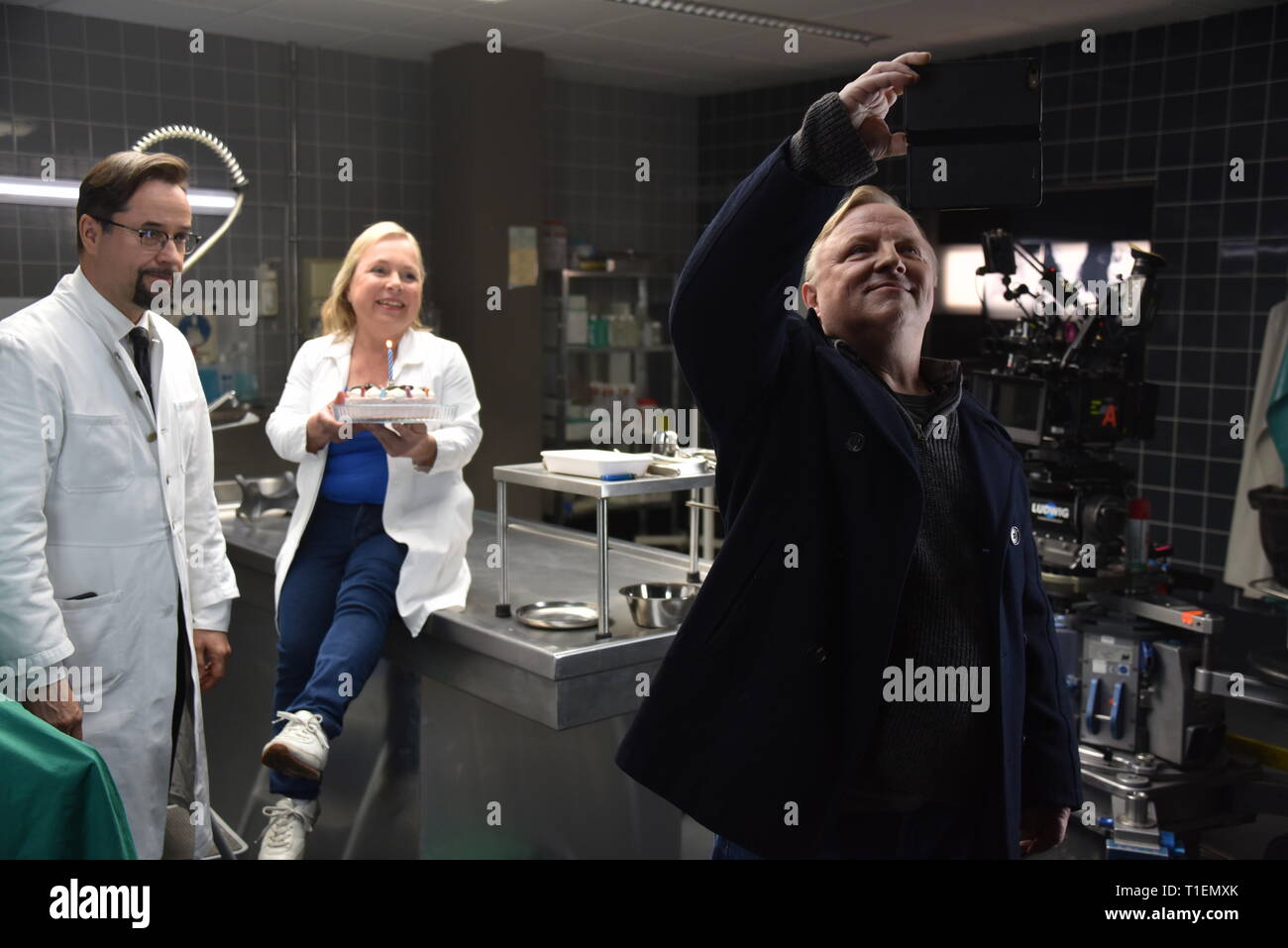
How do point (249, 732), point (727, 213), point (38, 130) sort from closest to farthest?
point (727, 213) → point (249, 732) → point (38, 130)

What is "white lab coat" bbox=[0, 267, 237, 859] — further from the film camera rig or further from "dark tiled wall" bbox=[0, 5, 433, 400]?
"dark tiled wall" bbox=[0, 5, 433, 400]

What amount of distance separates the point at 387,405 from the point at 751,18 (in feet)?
11.4

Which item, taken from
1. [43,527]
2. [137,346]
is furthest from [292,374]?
[43,527]

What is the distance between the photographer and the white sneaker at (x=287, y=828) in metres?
2.39

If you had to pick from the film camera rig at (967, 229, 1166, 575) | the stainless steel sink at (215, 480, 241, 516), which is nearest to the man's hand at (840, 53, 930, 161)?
the film camera rig at (967, 229, 1166, 575)

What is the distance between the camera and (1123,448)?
5547mm

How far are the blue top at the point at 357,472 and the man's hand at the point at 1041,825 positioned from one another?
1.68 meters

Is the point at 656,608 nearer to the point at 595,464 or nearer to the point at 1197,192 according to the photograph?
the point at 595,464

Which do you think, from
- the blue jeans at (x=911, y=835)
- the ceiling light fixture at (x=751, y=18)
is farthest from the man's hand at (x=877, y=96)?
the ceiling light fixture at (x=751, y=18)

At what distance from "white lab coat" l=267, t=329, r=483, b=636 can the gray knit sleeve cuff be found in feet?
5.19

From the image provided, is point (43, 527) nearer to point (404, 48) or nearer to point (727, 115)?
point (404, 48)

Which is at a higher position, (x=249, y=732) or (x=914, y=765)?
(x=914, y=765)

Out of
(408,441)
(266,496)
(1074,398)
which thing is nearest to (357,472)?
(408,441)
